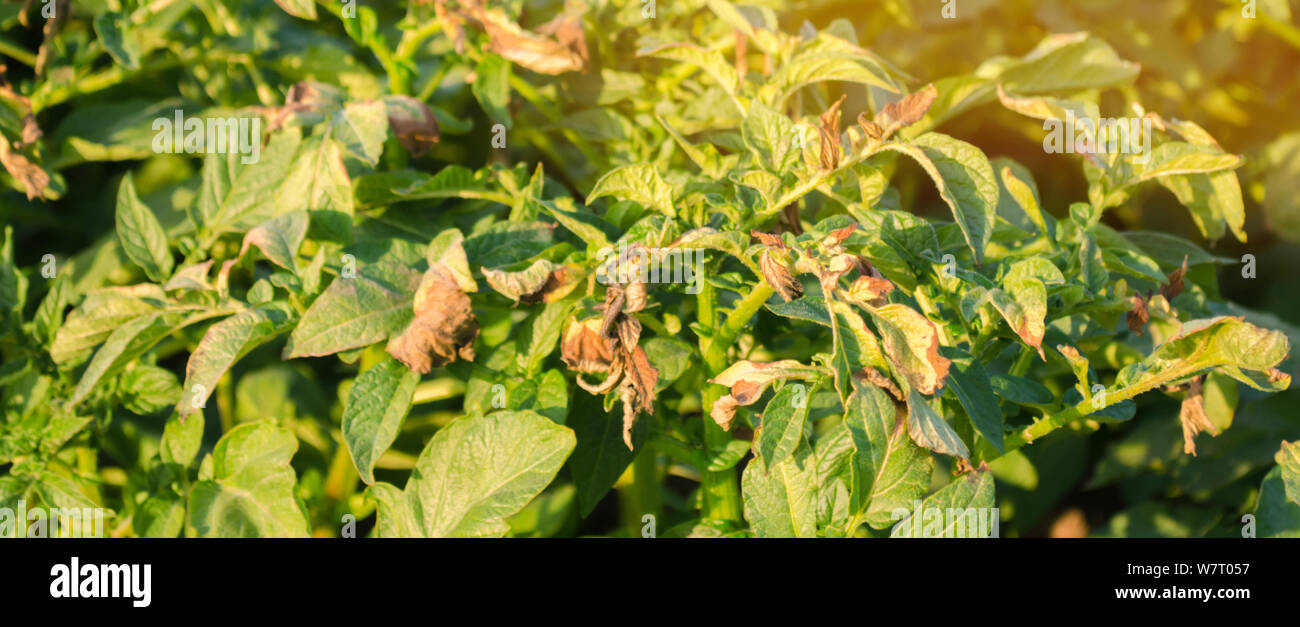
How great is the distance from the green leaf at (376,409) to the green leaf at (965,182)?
1.37ft

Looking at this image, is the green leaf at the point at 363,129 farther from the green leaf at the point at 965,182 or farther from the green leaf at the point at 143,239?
the green leaf at the point at 965,182

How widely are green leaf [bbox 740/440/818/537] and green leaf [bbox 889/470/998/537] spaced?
0.07 meters

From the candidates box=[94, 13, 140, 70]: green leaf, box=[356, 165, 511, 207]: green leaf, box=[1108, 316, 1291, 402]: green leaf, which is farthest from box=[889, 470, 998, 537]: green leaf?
box=[94, 13, 140, 70]: green leaf

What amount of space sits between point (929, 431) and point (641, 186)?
0.30m

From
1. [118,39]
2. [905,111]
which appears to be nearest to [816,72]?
[905,111]

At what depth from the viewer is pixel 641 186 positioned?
78 centimetres

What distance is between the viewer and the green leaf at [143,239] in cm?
90

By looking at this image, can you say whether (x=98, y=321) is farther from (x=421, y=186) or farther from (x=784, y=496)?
(x=784, y=496)

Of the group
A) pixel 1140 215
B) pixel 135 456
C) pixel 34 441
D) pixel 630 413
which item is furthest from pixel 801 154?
pixel 1140 215

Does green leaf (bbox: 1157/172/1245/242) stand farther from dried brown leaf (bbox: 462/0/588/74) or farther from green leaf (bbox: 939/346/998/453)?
dried brown leaf (bbox: 462/0/588/74)

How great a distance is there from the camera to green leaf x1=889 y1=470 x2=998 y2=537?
26.9 inches
